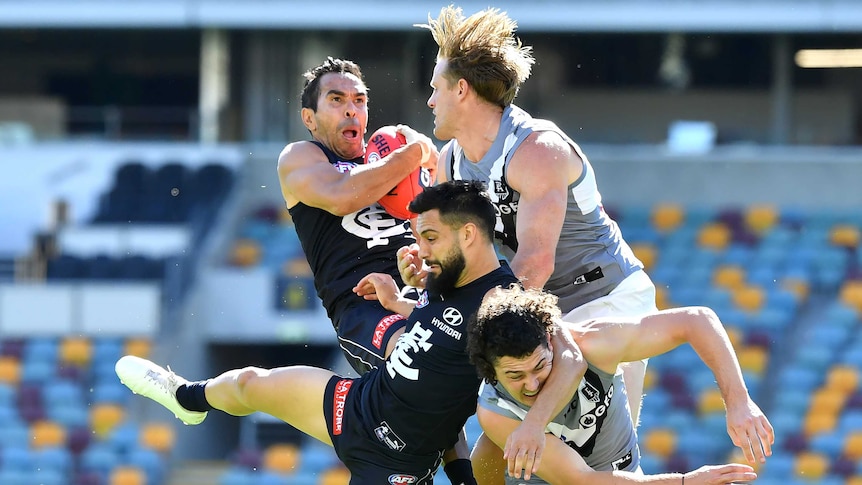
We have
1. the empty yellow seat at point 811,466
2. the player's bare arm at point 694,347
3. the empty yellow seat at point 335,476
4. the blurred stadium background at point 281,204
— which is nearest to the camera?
the player's bare arm at point 694,347

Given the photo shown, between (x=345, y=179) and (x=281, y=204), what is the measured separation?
451 inches

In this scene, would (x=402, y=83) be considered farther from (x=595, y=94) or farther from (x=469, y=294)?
(x=469, y=294)

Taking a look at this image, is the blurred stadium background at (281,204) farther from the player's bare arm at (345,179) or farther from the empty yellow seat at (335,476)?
the player's bare arm at (345,179)

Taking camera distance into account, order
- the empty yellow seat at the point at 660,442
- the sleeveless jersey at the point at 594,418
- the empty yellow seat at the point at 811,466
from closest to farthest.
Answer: the sleeveless jersey at the point at 594,418 < the empty yellow seat at the point at 811,466 < the empty yellow seat at the point at 660,442

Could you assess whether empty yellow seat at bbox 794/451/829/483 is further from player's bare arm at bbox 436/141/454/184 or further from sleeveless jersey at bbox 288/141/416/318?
player's bare arm at bbox 436/141/454/184

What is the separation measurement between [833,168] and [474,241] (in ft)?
41.9

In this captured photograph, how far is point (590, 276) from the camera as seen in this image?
5.16 metres

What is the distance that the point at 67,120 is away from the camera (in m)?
18.3

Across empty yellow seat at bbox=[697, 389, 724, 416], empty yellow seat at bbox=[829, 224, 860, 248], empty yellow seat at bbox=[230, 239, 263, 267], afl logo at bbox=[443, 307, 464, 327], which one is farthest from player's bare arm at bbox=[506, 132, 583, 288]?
empty yellow seat at bbox=[829, 224, 860, 248]

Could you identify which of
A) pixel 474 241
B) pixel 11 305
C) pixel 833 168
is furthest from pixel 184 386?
pixel 833 168

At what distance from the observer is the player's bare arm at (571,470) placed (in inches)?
173

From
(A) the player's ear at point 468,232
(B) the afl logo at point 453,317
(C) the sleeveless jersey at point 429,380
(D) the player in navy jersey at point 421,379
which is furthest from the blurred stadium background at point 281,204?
(A) the player's ear at point 468,232

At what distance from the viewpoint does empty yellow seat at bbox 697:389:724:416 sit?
12.7 meters

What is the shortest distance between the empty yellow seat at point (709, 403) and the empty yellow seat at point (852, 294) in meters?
2.41
